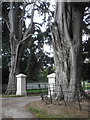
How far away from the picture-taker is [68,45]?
10789mm

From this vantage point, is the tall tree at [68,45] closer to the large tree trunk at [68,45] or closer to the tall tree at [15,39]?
the large tree trunk at [68,45]

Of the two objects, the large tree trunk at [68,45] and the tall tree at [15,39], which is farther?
the tall tree at [15,39]

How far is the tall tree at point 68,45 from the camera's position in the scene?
10367 mm

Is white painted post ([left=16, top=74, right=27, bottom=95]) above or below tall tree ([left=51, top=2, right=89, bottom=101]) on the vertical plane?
below

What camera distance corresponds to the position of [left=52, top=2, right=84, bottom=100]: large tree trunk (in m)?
10.4

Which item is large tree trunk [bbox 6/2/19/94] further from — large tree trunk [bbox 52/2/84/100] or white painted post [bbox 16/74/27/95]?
large tree trunk [bbox 52/2/84/100]

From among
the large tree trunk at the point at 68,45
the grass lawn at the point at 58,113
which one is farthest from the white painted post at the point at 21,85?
the grass lawn at the point at 58,113

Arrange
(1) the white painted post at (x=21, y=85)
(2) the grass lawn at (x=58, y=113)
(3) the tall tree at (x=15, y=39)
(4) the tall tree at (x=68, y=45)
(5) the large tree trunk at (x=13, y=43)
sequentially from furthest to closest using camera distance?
(3) the tall tree at (x=15, y=39), (5) the large tree trunk at (x=13, y=43), (1) the white painted post at (x=21, y=85), (4) the tall tree at (x=68, y=45), (2) the grass lawn at (x=58, y=113)

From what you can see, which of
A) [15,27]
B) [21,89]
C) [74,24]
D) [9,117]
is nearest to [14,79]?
[21,89]

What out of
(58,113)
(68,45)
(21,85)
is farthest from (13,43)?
(58,113)

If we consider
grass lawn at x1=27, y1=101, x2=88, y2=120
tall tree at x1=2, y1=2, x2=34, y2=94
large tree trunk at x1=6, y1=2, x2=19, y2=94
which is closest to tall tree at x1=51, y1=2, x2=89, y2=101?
grass lawn at x1=27, y1=101, x2=88, y2=120

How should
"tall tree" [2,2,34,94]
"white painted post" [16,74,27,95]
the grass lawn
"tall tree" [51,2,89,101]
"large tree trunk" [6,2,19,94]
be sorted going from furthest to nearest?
"tall tree" [2,2,34,94] → "large tree trunk" [6,2,19,94] → "white painted post" [16,74,27,95] → "tall tree" [51,2,89,101] → the grass lawn

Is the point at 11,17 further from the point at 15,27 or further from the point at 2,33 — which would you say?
the point at 2,33

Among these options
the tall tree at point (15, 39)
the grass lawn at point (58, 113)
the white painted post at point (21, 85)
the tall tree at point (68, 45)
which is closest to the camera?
the grass lawn at point (58, 113)
